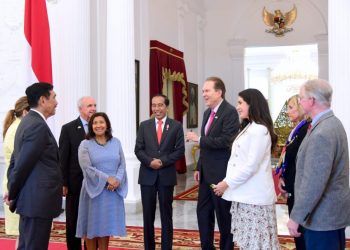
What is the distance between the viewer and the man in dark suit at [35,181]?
3053mm

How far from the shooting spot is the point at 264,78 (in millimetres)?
21016

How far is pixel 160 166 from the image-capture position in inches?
164

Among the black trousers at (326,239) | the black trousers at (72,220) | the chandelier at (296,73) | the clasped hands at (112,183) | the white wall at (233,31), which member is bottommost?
the black trousers at (72,220)

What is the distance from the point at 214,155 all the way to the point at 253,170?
3.05 ft

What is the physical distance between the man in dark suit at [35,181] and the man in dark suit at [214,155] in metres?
1.26

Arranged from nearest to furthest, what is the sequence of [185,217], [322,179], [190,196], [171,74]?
[322,179]
[185,217]
[190,196]
[171,74]

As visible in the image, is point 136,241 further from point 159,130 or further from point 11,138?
point 11,138

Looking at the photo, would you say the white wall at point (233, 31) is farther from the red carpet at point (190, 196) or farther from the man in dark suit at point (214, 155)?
the man in dark suit at point (214, 155)

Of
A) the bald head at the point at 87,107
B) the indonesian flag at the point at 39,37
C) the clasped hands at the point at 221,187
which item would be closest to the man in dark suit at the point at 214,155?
the clasped hands at the point at 221,187

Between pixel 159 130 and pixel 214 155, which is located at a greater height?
pixel 159 130

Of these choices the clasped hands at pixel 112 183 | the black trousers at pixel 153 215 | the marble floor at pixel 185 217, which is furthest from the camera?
the marble floor at pixel 185 217

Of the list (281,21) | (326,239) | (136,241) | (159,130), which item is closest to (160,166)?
(159,130)

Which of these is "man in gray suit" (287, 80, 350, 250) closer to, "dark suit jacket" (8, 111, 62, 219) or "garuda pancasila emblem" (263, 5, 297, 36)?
"dark suit jacket" (8, 111, 62, 219)

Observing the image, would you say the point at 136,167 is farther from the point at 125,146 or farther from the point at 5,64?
the point at 5,64
